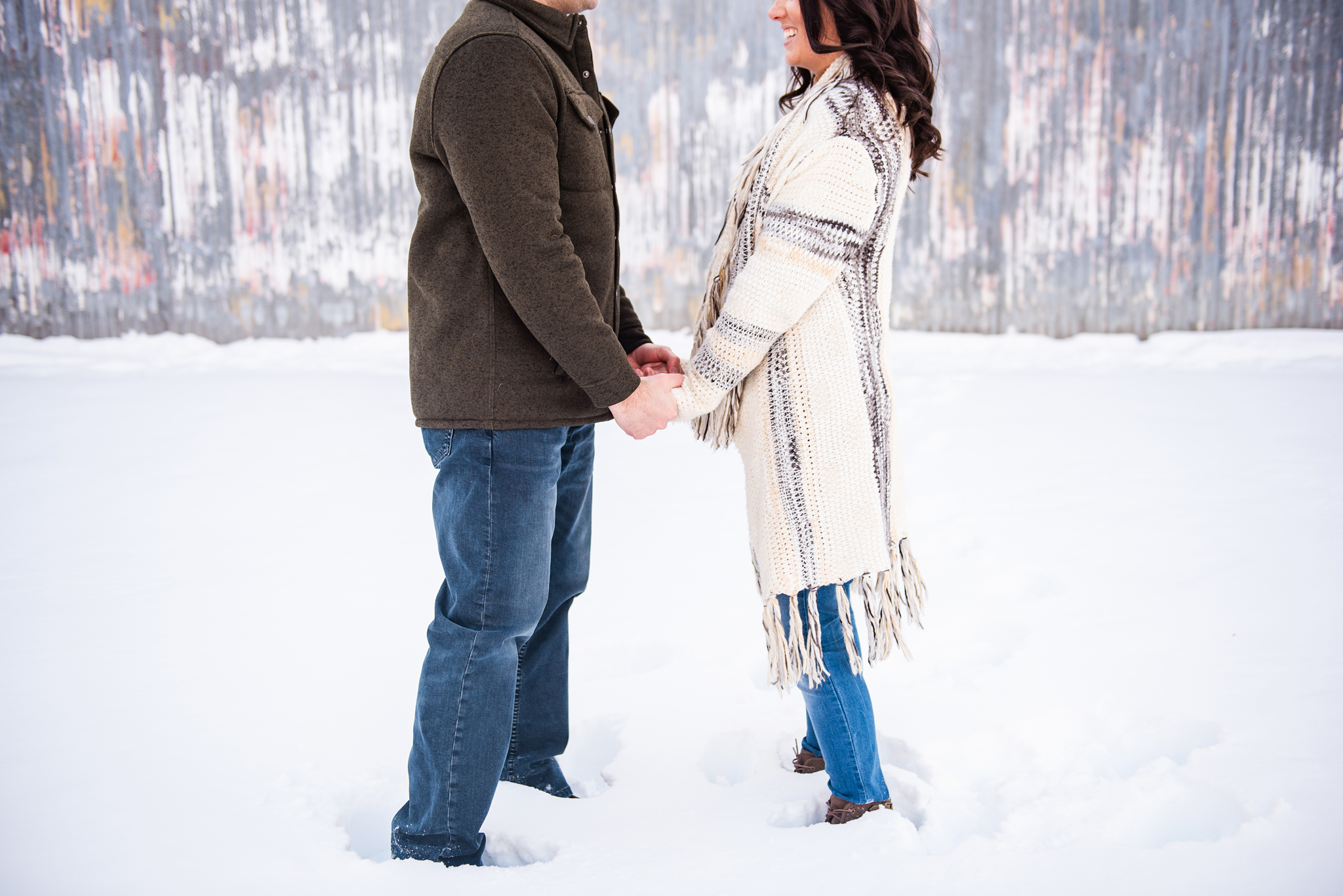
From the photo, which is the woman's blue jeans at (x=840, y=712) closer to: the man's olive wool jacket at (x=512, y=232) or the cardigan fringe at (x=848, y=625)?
the cardigan fringe at (x=848, y=625)

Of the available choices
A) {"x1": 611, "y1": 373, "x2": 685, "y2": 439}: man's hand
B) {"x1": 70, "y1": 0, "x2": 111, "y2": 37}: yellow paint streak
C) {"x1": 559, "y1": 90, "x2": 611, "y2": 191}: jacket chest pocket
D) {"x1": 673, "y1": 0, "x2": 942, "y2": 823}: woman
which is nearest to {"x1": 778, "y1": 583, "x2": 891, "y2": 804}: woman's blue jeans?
{"x1": 673, "y1": 0, "x2": 942, "y2": 823}: woman

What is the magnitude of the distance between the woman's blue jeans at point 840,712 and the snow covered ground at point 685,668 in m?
0.07

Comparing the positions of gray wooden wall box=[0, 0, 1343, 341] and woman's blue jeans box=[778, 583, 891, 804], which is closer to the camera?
woman's blue jeans box=[778, 583, 891, 804]

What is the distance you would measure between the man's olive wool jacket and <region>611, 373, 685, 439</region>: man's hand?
0.03 metres

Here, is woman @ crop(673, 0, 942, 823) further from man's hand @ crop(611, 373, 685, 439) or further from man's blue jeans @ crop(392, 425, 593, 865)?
man's blue jeans @ crop(392, 425, 593, 865)

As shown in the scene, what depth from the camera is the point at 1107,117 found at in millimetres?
4559

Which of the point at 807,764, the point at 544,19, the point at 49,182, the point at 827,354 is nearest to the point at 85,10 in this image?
the point at 49,182

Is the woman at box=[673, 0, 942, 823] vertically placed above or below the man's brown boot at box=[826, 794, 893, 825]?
above

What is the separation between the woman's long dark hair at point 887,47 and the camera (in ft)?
4.50

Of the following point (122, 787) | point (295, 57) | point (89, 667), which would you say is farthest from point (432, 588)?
point (295, 57)

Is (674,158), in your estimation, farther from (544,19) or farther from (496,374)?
(496,374)

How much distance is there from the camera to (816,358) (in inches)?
56.1

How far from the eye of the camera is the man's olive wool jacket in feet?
4.02

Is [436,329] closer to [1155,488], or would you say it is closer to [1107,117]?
[1155,488]
